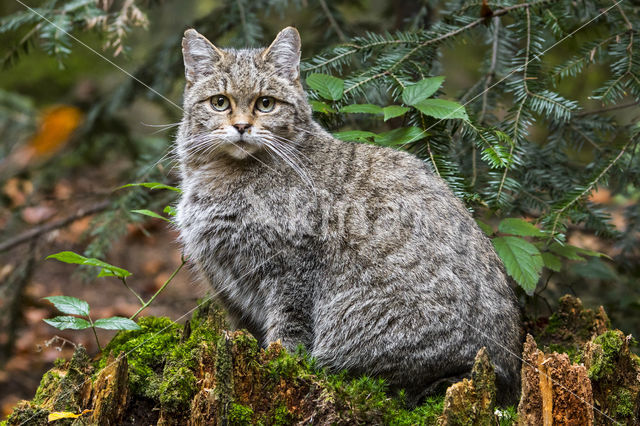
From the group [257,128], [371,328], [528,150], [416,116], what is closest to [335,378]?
[371,328]

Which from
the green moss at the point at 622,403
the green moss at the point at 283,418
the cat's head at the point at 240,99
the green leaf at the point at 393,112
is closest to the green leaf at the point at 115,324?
the green moss at the point at 283,418

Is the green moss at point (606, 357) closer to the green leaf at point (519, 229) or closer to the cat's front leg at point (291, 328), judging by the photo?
the green leaf at point (519, 229)

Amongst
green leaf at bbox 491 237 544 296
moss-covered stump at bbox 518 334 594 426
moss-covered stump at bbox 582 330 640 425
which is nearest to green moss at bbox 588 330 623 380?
moss-covered stump at bbox 582 330 640 425

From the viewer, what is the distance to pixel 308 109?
11.4ft

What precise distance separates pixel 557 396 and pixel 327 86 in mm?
1965

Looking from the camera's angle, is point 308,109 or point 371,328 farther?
point 308,109

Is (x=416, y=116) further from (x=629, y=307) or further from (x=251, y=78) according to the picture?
(x=629, y=307)

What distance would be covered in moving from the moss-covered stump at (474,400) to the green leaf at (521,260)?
701mm

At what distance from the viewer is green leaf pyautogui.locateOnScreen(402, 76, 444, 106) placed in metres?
3.18

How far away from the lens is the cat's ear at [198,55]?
3.38 metres

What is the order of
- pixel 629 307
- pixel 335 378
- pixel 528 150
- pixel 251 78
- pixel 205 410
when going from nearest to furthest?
pixel 205 410 → pixel 335 378 → pixel 251 78 → pixel 528 150 → pixel 629 307

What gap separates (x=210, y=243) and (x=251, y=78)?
0.94 metres

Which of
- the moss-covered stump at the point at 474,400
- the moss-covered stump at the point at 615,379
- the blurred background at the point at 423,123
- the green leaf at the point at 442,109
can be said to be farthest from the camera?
the blurred background at the point at 423,123

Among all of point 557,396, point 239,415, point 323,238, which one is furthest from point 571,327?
point 239,415
